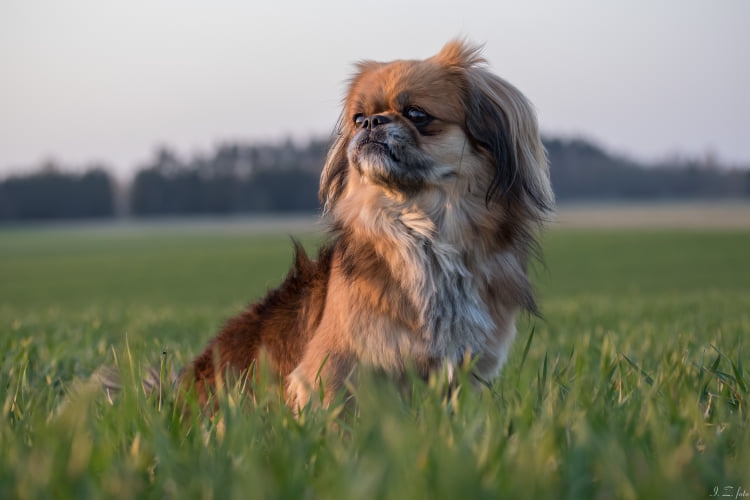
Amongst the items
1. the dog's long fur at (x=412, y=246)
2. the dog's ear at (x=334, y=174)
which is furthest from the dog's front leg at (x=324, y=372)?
the dog's ear at (x=334, y=174)

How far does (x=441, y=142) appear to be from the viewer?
370 centimetres

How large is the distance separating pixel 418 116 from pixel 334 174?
66cm

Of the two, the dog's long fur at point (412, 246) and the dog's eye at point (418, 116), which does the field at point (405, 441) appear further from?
the dog's eye at point (418, 116)

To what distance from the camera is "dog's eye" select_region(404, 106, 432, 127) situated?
3.72 metres

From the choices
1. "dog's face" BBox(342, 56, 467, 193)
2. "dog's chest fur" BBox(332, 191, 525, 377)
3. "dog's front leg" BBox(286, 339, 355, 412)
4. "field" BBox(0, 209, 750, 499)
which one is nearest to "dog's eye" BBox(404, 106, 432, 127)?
"dog's face" BBox(342, 56, 467, 193)

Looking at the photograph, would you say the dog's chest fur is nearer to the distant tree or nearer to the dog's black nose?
the dog's black nose

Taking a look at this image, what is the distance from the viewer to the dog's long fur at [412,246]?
329 cm

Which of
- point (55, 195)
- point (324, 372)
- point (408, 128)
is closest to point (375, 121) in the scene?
point (408, 128)

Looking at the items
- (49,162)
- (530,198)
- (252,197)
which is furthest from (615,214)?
(530,198)

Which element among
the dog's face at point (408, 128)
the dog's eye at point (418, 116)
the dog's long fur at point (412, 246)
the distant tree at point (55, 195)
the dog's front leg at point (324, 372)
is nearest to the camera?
the dog's front leg at point (324, 372)

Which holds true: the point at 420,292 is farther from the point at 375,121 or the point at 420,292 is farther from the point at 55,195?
the point at 55,195

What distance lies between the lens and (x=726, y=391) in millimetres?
2908

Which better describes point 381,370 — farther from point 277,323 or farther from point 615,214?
point 615,214

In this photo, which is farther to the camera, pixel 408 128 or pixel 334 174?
pixel 334 174
